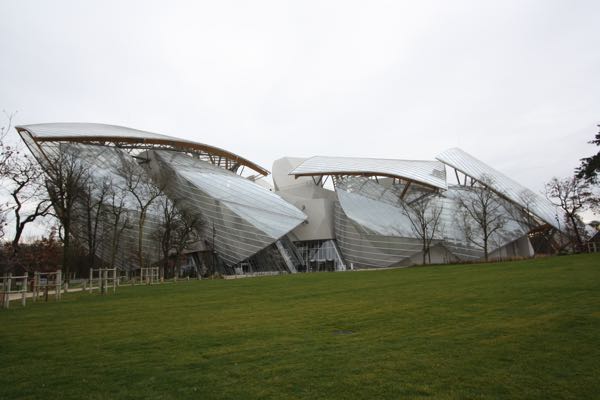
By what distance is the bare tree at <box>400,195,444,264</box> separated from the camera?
177 ft

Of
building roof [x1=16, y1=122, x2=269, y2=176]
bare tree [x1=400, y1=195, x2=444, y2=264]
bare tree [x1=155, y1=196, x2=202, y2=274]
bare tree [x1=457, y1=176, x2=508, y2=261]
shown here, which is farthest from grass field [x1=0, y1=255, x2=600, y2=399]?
building roof [x1=16, y1=122, x2=269, y2=176]

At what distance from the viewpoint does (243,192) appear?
58156mm

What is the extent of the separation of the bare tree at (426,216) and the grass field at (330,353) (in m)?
42.6

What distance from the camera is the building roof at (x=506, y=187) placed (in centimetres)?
5481

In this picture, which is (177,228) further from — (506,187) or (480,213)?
(506,187)

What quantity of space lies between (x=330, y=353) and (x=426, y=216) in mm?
52367

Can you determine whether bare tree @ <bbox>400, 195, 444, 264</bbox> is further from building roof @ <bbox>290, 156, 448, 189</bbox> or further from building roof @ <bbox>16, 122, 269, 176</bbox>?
building roof @ <bbox>16, 122, 269, 176</bbox>

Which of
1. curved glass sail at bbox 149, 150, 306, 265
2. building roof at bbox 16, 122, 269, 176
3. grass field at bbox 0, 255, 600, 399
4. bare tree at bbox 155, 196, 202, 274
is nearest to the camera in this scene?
grass field at bbox 0, 255, 600, 399

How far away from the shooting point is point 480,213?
5391cm

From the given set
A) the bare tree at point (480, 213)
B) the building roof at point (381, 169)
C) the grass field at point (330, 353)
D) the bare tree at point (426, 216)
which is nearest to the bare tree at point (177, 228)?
the building roof at point (381, 169)

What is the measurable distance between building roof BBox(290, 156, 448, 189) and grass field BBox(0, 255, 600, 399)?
158 feet

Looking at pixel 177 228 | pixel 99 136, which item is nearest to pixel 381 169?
pixel 177 228

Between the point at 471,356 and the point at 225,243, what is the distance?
5005 cm

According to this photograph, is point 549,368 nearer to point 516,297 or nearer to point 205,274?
point 516,297
